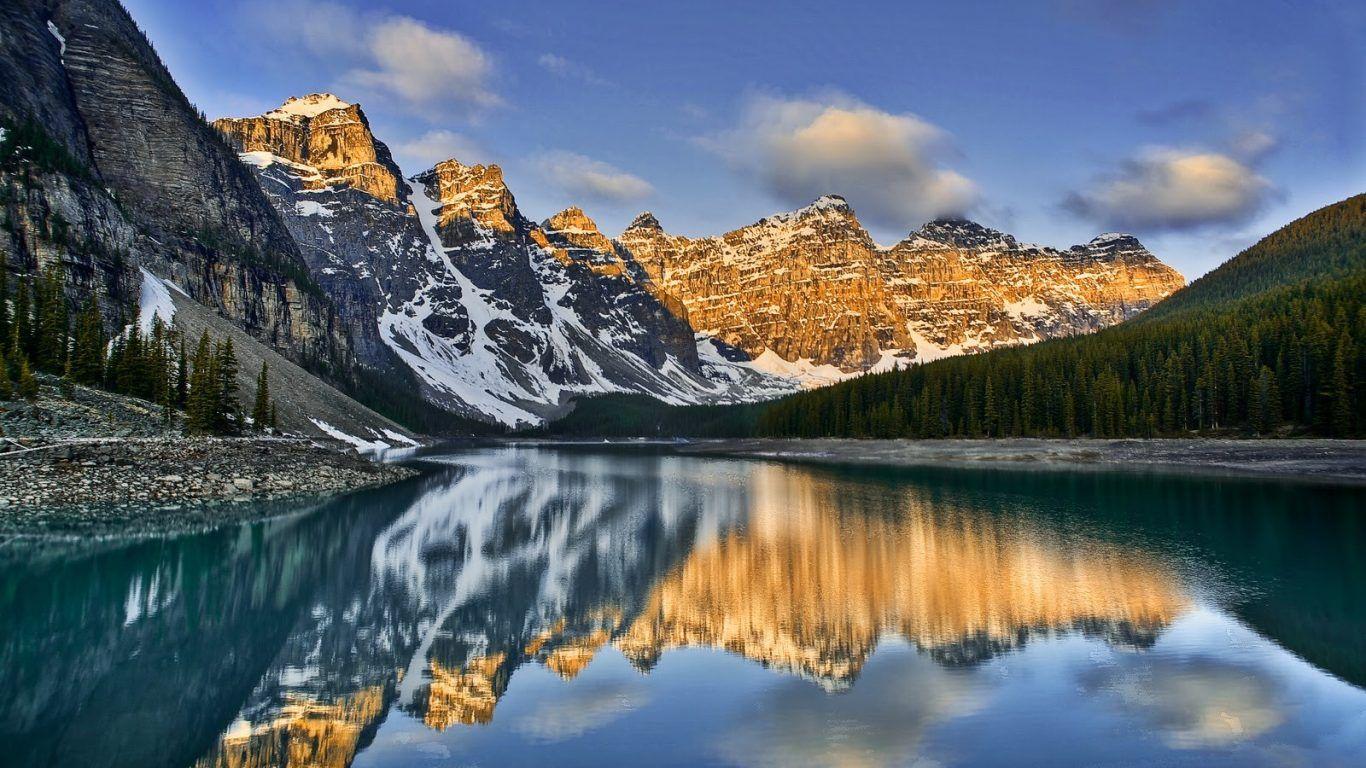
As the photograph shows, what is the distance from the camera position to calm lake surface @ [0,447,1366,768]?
1117cm

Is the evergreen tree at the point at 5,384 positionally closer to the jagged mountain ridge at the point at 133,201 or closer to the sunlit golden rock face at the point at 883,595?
the jagged mountain ridge at the point at 133,201

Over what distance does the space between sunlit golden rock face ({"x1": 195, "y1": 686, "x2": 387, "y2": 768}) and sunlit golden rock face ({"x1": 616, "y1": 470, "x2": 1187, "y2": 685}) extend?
18.5 feet

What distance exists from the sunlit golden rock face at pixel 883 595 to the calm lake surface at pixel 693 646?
0.11 m

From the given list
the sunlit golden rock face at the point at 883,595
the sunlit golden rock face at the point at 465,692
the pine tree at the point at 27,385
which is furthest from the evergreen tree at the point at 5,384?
the sunlit golden rock face at the point at 465,692

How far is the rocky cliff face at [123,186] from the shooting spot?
6919cm

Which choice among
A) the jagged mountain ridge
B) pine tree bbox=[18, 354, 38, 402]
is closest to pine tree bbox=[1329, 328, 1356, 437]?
pine tree bbox=[18, 354, 38, 402]

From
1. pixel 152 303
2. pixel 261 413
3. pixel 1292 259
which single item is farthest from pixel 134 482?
pixel 1292 259

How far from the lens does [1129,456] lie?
232 feet

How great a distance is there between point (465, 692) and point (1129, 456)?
72.6m

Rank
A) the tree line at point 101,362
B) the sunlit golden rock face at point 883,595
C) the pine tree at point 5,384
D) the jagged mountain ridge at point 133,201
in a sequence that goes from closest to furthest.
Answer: the sunlit golden rock face at point 883,595
the pine tree at point 5,384
the tree line at point 101,362
the jagged mountain ridge at point 133,201

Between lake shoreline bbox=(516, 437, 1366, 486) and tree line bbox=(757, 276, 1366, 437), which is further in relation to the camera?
tree line bbox=(757, 276, 1366, 437)

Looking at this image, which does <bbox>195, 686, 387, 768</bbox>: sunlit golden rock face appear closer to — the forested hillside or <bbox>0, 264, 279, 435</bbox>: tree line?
<bbox>0, 264, 279, 435</bbox>: tree line

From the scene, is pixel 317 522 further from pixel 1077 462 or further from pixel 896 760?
pixel 1077 462

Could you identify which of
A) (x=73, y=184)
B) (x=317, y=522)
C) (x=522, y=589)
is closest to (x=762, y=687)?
(x=522, y=589)
